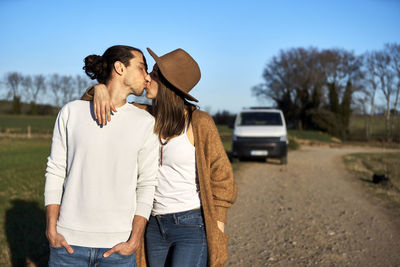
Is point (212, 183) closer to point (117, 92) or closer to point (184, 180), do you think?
point (184, 180)

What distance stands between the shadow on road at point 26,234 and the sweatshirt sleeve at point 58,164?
264 cm

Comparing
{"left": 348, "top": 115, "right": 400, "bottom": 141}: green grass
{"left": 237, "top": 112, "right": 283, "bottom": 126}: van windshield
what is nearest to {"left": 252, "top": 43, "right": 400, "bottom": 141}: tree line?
{"left": 348, "top": 115, "right": 400, "bottom": 141}: green grass

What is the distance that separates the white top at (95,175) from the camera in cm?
192

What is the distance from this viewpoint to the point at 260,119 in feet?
49.9

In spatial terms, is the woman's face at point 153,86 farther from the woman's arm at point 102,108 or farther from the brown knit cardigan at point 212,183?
the woman's arm at point 102,108

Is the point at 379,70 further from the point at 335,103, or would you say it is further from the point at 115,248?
the point at 115,248

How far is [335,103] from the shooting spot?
4628cm

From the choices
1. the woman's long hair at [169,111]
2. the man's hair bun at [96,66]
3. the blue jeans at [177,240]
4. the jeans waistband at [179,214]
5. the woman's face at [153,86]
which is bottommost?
the blue jeans at [177,240]

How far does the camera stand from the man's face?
2193 millimetres

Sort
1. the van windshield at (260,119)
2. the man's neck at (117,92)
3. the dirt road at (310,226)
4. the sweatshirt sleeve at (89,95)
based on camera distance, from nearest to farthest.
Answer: the man's neck at (117,92)
the sweatshirt sleeve at (89,95)
the dirt road at (310,226)
the van windshield at (260,119)

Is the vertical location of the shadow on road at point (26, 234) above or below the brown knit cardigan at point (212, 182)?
below

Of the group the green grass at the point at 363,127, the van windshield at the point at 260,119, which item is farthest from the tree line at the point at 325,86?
the van windshield at the point at 260,119

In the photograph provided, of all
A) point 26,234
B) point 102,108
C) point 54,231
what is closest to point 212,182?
point 102,108

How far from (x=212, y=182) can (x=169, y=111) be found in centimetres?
50
